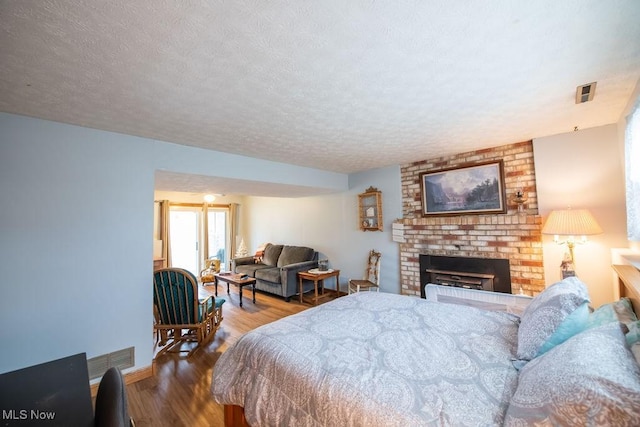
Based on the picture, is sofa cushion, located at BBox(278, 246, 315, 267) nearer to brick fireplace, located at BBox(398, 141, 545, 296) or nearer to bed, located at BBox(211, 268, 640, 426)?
brick fireplace, located at BBox(398, 141, 545, 296)

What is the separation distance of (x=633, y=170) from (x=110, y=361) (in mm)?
4448

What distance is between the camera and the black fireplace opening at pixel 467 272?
10.7 feet

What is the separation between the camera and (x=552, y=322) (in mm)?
1345

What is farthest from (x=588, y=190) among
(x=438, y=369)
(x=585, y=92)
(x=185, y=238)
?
(x=185, y=238)

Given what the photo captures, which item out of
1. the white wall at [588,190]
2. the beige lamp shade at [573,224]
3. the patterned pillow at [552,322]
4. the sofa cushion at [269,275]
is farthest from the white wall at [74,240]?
the white wall at [588,190]

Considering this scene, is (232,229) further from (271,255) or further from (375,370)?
→ (375,370)

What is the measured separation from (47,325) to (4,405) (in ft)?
5.10

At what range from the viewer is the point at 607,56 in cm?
147

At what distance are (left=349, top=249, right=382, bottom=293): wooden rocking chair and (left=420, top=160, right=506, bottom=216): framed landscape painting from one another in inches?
44.8

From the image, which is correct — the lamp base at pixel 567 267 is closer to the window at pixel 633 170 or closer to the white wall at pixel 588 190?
the white wall at pixel 588 190

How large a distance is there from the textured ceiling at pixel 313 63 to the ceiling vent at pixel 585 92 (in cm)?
6

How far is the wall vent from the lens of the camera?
223cm

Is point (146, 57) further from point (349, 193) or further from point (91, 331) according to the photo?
point (349, 193)

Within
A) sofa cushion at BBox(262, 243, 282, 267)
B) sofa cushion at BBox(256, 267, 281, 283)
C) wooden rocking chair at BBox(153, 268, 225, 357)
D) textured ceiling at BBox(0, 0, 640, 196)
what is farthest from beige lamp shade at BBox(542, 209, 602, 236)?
sofa cushion at BBox(262, 243, 282, 267)
